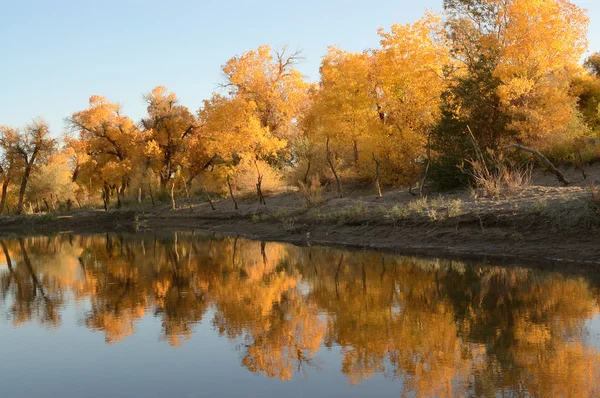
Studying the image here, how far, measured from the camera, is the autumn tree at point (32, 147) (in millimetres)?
52031

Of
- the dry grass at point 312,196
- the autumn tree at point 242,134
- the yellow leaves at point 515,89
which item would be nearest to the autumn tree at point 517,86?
the yellow leaves at point 515,89

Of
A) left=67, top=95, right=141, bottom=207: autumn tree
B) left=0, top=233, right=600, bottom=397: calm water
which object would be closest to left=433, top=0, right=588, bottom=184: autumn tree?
left=0, top=233, right=600, bottom=397: calm water

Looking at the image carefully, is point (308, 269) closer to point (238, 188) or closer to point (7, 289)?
point (7, 289)

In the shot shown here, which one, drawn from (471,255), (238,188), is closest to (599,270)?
(471,255)

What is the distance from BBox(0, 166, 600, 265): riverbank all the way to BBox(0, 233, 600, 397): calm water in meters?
1.83

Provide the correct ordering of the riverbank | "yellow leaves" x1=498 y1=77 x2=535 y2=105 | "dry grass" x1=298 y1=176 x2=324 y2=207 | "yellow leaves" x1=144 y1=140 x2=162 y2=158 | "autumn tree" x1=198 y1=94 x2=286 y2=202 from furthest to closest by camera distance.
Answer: "yellow leaves" x1=144 y1=140 x2=162 y2=158 < "autumn tree" x1=198 y1=94 x2=286 y2=202 < "dry grass" x1=298 y1=176 x2=324 y2=207 < "yellow leaves" x1=498 y1=77 x2=535 y2=105 < the riverbank

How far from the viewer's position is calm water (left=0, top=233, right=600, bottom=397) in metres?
7.52

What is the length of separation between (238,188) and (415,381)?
112ft

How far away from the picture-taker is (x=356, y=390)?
7184 millimetres

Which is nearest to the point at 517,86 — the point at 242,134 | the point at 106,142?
the point at 242,134

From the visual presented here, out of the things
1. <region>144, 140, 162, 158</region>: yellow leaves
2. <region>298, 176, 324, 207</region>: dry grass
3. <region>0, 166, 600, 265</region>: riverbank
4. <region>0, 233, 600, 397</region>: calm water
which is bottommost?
<region>0, 233, 600, 397</region>: calm water

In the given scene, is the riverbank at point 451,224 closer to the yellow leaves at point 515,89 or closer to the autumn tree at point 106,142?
the yellow leaves at point 515,89

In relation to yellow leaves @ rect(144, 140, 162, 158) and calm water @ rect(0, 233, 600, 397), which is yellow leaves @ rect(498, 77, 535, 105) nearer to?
calm water @ rect(0, 233, 600, 397)

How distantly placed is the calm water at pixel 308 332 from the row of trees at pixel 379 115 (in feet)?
32.8
